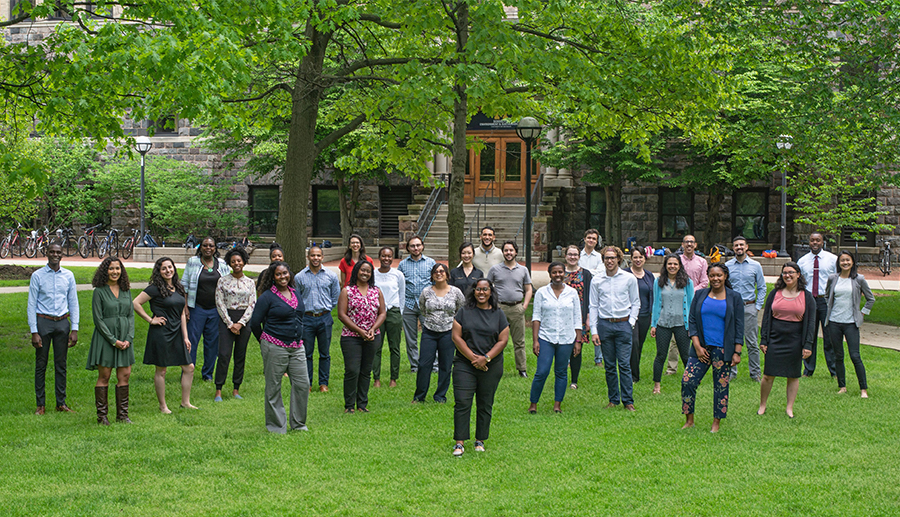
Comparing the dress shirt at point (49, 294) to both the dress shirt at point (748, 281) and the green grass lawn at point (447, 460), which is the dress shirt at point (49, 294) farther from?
the dress shirt at point (748, 281)

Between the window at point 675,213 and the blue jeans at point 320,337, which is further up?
the window at point 675,213

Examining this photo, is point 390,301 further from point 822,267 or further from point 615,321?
point 822,267

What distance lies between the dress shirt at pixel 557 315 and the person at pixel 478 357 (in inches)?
53.3

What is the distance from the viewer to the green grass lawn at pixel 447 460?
6.27 meters

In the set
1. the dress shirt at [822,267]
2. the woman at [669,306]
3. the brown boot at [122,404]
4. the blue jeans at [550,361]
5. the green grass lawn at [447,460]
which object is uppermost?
the dress shirt at [822,267]

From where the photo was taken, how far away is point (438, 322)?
31.8 feet

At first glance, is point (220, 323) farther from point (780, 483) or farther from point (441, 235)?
point (441, 235)

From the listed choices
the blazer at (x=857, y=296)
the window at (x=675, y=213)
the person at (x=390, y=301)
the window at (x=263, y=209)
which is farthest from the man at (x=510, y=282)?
the window at (x=263, y=209)

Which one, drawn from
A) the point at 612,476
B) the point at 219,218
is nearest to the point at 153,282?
the point at 612,476

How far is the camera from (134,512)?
601 centimetres

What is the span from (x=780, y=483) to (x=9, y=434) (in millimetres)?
7036

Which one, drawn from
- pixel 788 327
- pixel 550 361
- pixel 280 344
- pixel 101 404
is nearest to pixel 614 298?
pixel 550 361

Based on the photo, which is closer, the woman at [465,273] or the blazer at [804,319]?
the blazer at [804,319]

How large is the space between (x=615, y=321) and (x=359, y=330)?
9.59 feet
